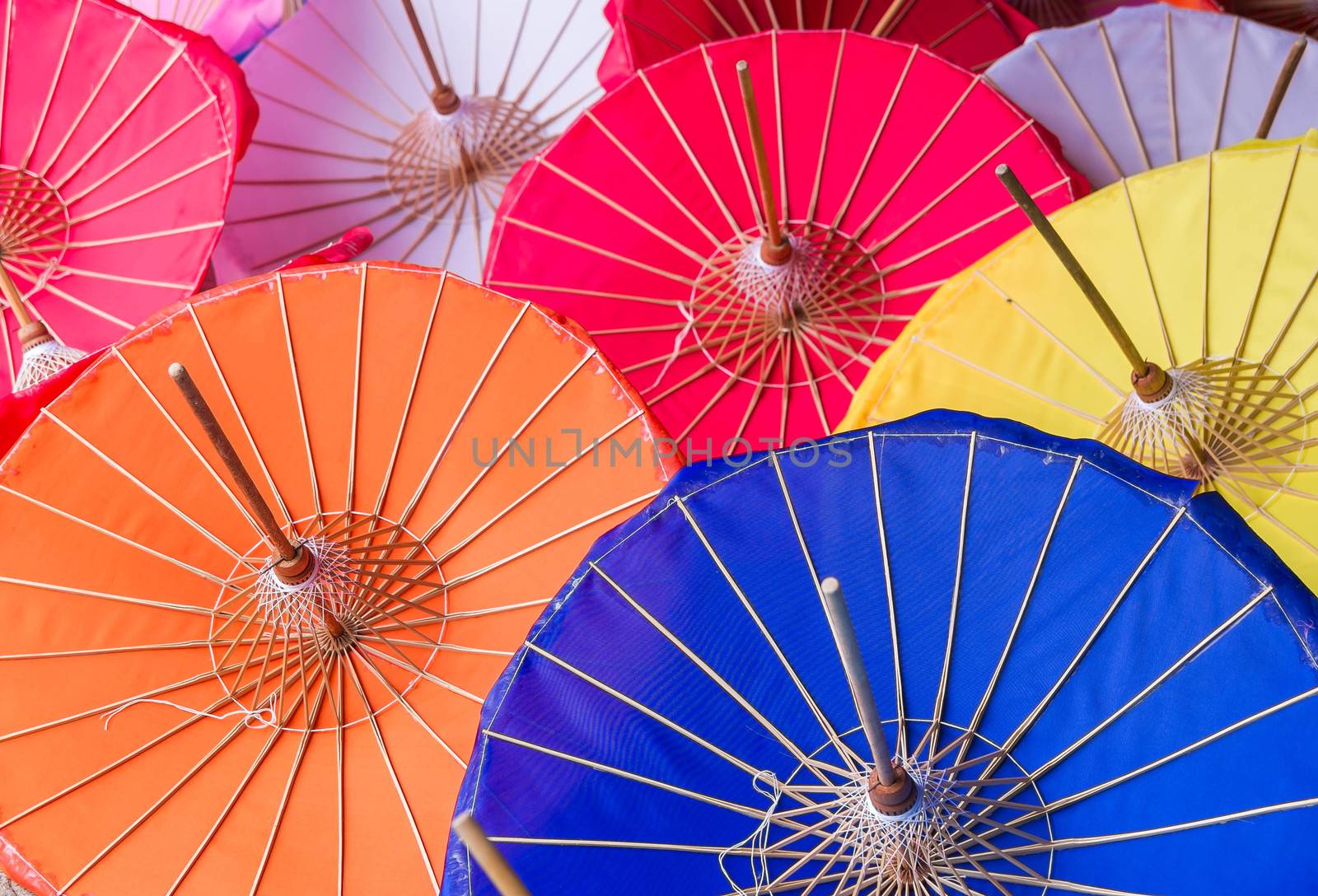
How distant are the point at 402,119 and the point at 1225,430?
2326 millimetres

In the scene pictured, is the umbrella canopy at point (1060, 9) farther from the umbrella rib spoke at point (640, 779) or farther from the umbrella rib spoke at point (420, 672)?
the umbrella rib spoke at point (640, 779)

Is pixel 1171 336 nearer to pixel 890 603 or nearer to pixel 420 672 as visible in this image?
pixel 890 603

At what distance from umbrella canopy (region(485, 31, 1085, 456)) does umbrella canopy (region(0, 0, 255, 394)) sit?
0.80 metres

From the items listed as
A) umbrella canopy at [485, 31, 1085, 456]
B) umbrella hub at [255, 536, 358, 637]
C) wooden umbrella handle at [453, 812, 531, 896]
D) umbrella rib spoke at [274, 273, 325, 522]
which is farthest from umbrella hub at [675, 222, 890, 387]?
wooden umbrella handle at [453, 812, 531, 896]

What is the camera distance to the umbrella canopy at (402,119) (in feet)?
10.7

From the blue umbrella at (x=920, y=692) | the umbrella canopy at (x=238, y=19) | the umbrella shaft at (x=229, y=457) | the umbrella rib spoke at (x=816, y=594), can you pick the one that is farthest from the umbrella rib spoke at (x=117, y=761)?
the umbrella canopy at (x=238, y=19)

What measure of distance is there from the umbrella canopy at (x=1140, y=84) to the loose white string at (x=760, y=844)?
185 centimetres

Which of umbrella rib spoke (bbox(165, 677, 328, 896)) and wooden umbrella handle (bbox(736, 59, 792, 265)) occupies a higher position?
wooden umbrella handle (bbox(736, 59, 792, 265))

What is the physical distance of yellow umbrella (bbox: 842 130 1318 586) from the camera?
6.61 feet

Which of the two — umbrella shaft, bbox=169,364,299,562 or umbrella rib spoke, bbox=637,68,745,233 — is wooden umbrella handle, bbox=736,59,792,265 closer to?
umbrella rib spoke, bbox=637,68,745,233

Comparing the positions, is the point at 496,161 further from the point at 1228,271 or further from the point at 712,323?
the point at 1228,271

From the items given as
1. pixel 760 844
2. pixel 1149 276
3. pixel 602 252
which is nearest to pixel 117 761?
pixel 760 844

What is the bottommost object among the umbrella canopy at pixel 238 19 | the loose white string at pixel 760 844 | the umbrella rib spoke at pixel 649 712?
the loose white string at pixel 760 844

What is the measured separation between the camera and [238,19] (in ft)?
12.2
